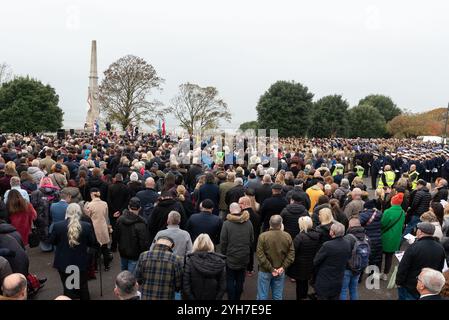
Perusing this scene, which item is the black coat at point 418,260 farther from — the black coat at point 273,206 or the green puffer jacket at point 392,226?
the black coat at point 273,206

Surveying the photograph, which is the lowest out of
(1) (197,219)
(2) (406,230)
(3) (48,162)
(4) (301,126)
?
(2) (406,230)

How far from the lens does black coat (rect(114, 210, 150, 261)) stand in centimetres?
580

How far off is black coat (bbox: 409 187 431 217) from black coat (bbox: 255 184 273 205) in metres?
3.06

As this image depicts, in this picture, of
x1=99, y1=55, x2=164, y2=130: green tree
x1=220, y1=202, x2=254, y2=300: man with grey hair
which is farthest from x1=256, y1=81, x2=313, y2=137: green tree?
x1=220, y1=202, x2=254, y2=300: man with grey hair

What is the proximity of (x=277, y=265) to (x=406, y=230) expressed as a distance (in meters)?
4.72

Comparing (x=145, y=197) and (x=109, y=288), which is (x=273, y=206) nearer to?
(x=145, y=197)

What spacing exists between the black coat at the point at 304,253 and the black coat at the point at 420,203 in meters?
3.85

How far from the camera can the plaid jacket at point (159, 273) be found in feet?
14.6

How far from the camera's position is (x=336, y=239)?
5281mm

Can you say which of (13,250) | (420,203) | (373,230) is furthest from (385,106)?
(13,250)

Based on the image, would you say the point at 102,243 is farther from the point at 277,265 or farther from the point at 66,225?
the point at 277,265

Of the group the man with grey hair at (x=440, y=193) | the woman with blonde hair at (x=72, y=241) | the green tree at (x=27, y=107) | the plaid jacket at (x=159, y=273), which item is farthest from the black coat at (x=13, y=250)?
the green tree at (x=27, y=107)

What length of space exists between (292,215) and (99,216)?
3.29 m
